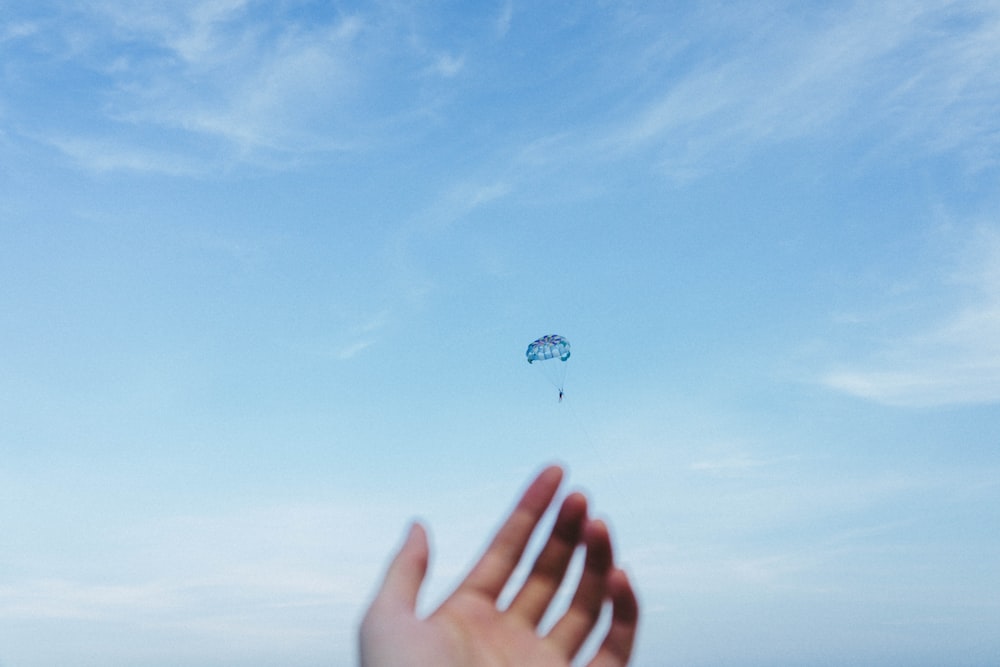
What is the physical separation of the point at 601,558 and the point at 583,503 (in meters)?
0.35

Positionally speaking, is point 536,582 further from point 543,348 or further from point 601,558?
point 543,348

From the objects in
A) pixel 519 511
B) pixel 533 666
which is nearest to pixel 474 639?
pixel 533 666

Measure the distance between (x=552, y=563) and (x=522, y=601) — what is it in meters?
0.33

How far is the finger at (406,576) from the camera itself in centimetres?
571

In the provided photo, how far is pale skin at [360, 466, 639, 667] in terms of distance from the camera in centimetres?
569

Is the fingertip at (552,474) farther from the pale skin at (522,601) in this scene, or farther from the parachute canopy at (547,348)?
the parachute canopy at (547,348)

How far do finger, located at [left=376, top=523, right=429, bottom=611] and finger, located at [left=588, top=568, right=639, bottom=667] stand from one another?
112cm

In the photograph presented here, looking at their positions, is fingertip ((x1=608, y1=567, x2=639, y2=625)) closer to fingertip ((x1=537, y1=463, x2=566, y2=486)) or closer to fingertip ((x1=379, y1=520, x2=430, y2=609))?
fingertip ((x1=537, y1=463, x2=566, y2=486))

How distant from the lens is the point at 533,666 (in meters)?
5.93

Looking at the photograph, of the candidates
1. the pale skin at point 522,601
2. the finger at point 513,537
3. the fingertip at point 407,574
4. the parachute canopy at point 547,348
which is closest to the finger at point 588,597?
the pale skin at point 522,601

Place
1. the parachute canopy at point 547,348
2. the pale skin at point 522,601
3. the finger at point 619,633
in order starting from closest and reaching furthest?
the pale skin at point 522,601 < the finger at point 619,633 < the parachute canopy at point 547,348

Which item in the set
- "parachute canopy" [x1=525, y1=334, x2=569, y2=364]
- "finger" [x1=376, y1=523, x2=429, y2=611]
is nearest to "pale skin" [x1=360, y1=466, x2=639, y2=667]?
"finger" [x1=376, y1=523, x2=429, y2=611]

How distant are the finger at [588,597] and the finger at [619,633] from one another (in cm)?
10

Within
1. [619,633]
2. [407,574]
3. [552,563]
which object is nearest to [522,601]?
[552,563]
